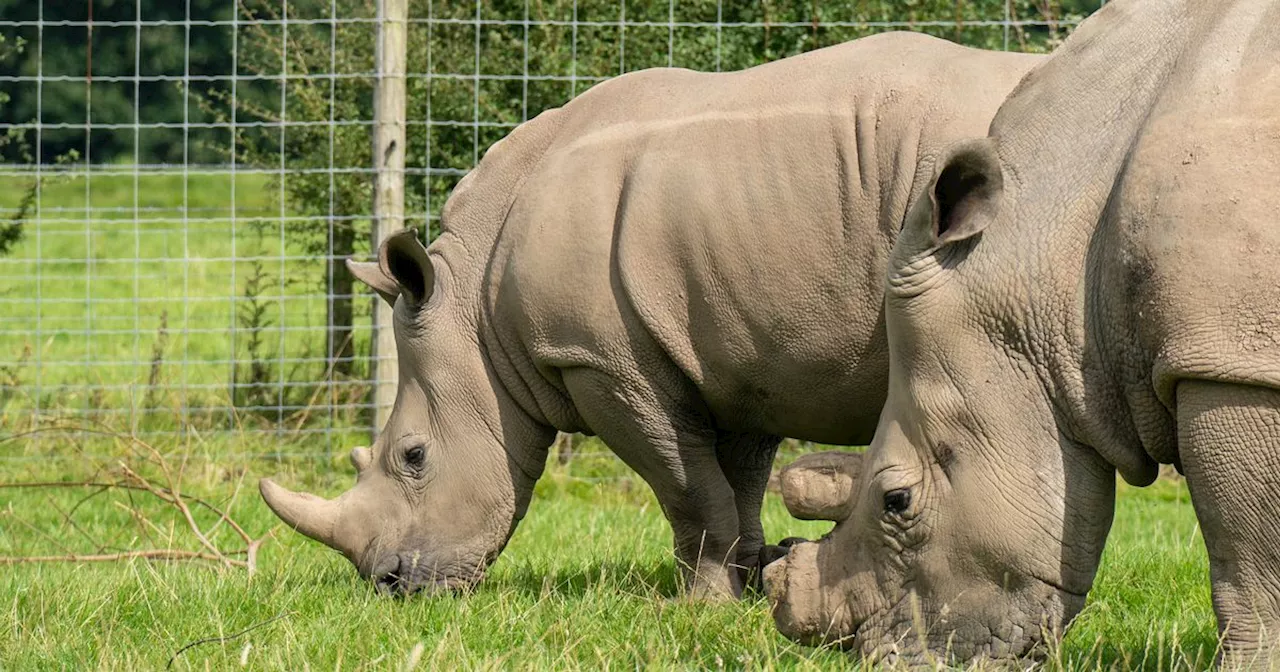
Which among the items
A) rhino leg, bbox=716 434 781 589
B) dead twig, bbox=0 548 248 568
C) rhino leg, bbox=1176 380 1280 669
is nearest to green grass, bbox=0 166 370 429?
dead twig, bbox=0 548 248 568

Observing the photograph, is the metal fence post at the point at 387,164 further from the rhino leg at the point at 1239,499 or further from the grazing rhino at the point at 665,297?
the rhino leg at the point at 1239,499

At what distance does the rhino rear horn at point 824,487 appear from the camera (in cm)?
429

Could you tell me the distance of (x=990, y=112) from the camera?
490cm

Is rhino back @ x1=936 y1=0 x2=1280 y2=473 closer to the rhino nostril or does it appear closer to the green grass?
the rhino nostril

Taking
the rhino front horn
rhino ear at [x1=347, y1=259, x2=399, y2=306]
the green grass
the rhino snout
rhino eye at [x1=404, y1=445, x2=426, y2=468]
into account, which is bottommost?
the green grass

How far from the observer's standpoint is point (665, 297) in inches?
215

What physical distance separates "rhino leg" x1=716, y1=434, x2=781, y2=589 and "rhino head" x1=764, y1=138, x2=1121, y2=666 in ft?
7.12

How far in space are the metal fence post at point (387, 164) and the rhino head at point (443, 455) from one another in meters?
2.62

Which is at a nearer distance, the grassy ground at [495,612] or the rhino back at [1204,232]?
the rhino back at [1204,232]

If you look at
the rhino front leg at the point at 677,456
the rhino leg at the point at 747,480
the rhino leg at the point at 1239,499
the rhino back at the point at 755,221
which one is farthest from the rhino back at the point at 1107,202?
the rhino leg at the point at 747,480

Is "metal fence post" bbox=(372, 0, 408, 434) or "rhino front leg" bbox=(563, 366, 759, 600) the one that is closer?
"rhino front leg" bbox=(563, 366, 759, 600)

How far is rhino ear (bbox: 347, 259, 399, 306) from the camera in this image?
21.0 feet

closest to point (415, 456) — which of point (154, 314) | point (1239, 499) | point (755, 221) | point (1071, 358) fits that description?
point (755, 221)

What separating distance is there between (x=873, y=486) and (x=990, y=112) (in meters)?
1.27
